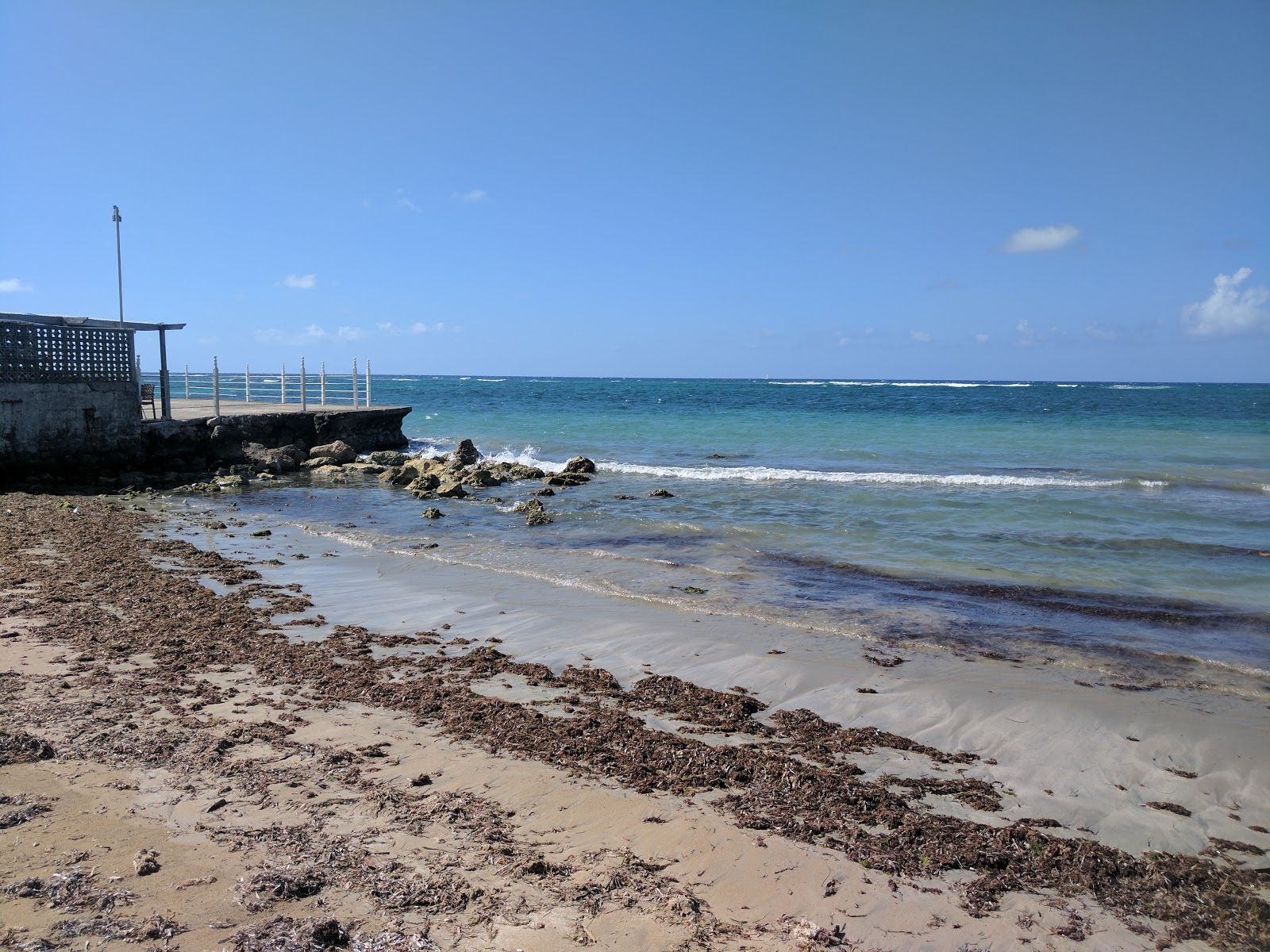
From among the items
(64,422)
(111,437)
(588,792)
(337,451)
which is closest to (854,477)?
(337,451)

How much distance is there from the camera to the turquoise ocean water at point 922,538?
787 cm

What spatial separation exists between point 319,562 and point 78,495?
7.33 metres

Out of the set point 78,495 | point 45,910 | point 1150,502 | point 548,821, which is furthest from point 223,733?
point 1150,502

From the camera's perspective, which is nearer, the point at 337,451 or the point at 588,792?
the point at 588,792

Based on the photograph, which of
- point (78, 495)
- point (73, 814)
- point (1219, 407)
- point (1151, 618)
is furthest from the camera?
point (1219, 407)

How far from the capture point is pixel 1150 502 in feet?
52.8

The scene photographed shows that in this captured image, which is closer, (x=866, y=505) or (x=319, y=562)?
(x=319, y=562)

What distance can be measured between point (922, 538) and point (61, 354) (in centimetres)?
1596

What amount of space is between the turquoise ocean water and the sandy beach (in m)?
1.11

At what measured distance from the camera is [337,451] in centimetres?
2052

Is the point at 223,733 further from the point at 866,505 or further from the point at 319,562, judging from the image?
the point at 866,505

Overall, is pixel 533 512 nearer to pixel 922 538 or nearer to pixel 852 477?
pixel 922 538

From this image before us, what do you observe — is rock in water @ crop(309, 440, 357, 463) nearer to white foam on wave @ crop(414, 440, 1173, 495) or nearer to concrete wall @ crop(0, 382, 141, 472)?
concrete wall @ crop(0, 382, 141, 472)

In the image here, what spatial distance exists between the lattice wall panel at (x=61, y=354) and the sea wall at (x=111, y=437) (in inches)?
8.5
